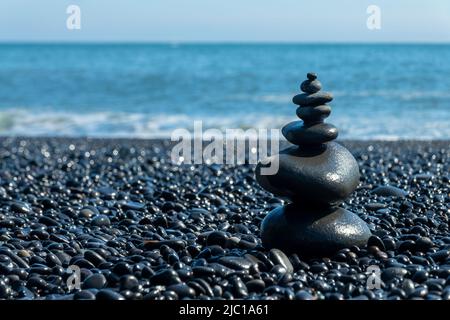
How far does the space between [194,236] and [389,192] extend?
120 inches

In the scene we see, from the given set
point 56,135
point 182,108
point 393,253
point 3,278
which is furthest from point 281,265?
point 182,108

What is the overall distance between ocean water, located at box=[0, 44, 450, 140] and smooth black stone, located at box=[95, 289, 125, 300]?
46.4 feet

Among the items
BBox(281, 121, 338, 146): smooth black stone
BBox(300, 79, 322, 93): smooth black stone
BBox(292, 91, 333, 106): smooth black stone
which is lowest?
BBox(281, 121, 338, 146): smooth black stone

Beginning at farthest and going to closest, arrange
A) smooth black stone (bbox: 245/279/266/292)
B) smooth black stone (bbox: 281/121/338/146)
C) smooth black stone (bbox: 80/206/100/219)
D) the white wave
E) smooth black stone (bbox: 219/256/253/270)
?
1. the white wave
2. smooth black stone (bbox: 80/206/100/219)
3. smooth black stone (bbox: 281/121/338/146)
4. smooth black stone (bbox: 219/256/253/270)
5. smooth black stone (bbox: 245/279/266/292)

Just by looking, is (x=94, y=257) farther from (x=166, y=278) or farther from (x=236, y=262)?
(x=236, y=262)

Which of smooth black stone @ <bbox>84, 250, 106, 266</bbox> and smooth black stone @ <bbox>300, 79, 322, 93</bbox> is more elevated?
smooth black stone @ <bbox>300, 79, 322, 93</bbox>

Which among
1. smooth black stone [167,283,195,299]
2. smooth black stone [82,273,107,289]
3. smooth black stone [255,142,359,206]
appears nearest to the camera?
smooth black stone [167,283,195,299]

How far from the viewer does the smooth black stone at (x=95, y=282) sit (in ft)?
18.3

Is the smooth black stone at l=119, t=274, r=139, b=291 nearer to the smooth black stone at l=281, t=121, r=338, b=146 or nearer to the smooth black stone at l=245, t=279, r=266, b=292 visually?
the smooth black stone at l=245, t=279, r=266, b=292

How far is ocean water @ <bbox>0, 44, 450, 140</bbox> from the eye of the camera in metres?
21.9

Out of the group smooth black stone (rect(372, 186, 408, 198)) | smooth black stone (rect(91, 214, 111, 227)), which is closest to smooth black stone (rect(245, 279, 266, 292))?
smooth black stone (rect(91, 214, 111, 227))

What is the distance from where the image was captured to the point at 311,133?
20.6ft
